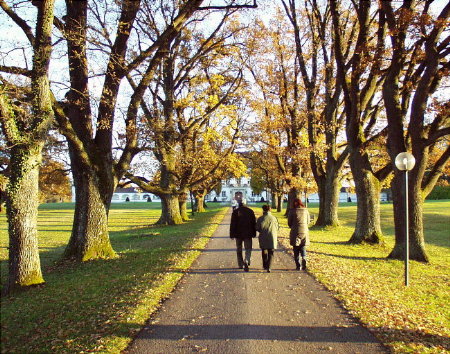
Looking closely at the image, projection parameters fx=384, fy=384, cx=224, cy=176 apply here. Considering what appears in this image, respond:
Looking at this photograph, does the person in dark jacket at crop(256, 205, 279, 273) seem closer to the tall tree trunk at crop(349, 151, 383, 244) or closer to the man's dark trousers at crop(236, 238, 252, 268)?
the man's dark trousers at crop(236, 238, 252, 268)

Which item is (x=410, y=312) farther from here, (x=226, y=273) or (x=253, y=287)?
(x=226, y=273)

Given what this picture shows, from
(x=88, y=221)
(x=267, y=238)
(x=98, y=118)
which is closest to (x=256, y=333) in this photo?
(x=267, y=238)

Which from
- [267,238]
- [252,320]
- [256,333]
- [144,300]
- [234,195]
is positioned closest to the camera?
[256,333]

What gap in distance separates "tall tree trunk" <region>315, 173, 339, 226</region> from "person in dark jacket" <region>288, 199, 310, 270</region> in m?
12.0

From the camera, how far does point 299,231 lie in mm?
9297

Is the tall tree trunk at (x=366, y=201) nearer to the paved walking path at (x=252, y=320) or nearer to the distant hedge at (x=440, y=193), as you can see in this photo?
the paved walking path at (x=252, y=320)

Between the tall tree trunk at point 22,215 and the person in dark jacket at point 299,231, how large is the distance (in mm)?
5793

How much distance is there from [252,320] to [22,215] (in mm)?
5146

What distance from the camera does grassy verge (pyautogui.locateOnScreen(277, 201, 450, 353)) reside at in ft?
16.7

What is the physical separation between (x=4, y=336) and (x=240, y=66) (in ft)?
53.2

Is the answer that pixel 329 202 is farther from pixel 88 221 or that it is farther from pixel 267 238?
pixel 88 221

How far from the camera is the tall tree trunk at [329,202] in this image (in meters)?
21.2

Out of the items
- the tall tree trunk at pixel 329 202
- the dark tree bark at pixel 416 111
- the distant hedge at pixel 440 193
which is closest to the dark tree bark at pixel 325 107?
the tall tree trunk at pixel 329 202

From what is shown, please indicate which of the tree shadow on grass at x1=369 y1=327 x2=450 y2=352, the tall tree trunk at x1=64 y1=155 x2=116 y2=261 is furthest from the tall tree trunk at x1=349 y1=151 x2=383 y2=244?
the tree shadow on grass at x1=369 y1=327 x2=450 y2=352
